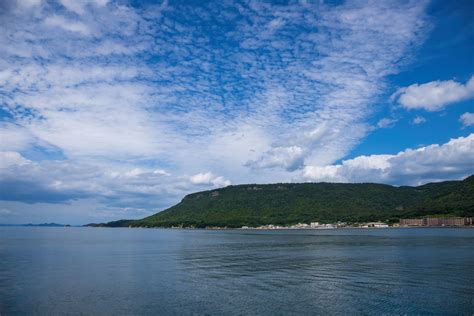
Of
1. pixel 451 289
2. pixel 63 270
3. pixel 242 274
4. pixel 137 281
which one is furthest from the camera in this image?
pixel 63 270

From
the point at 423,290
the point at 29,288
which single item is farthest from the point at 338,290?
the point at 29,288

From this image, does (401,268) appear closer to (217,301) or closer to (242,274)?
(242,274)

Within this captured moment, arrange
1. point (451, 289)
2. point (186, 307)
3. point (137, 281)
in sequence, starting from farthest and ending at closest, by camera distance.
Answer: point (137, 281) < point (451, 289) < point (186, 307)

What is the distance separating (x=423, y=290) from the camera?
4125 centimetres

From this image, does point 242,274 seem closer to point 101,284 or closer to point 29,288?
point 101,284

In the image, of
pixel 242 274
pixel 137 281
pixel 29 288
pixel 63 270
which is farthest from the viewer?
pixel 63 270

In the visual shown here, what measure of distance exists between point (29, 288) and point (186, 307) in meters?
21.2

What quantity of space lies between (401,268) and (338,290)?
67.5 ft

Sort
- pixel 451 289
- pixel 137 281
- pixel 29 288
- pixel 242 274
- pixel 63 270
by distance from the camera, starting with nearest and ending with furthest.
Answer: pixel 451 289 → pixel 29 288 → pixel 137 281 → pixel 242 274 → pixel 63 270

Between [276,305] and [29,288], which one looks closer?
[276,305]

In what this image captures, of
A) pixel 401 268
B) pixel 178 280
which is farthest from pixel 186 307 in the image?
pixel 401 268

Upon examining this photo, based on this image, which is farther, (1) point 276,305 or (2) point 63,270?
(2) point 63,270

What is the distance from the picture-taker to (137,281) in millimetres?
49438

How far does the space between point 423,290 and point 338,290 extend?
28.6 feet
